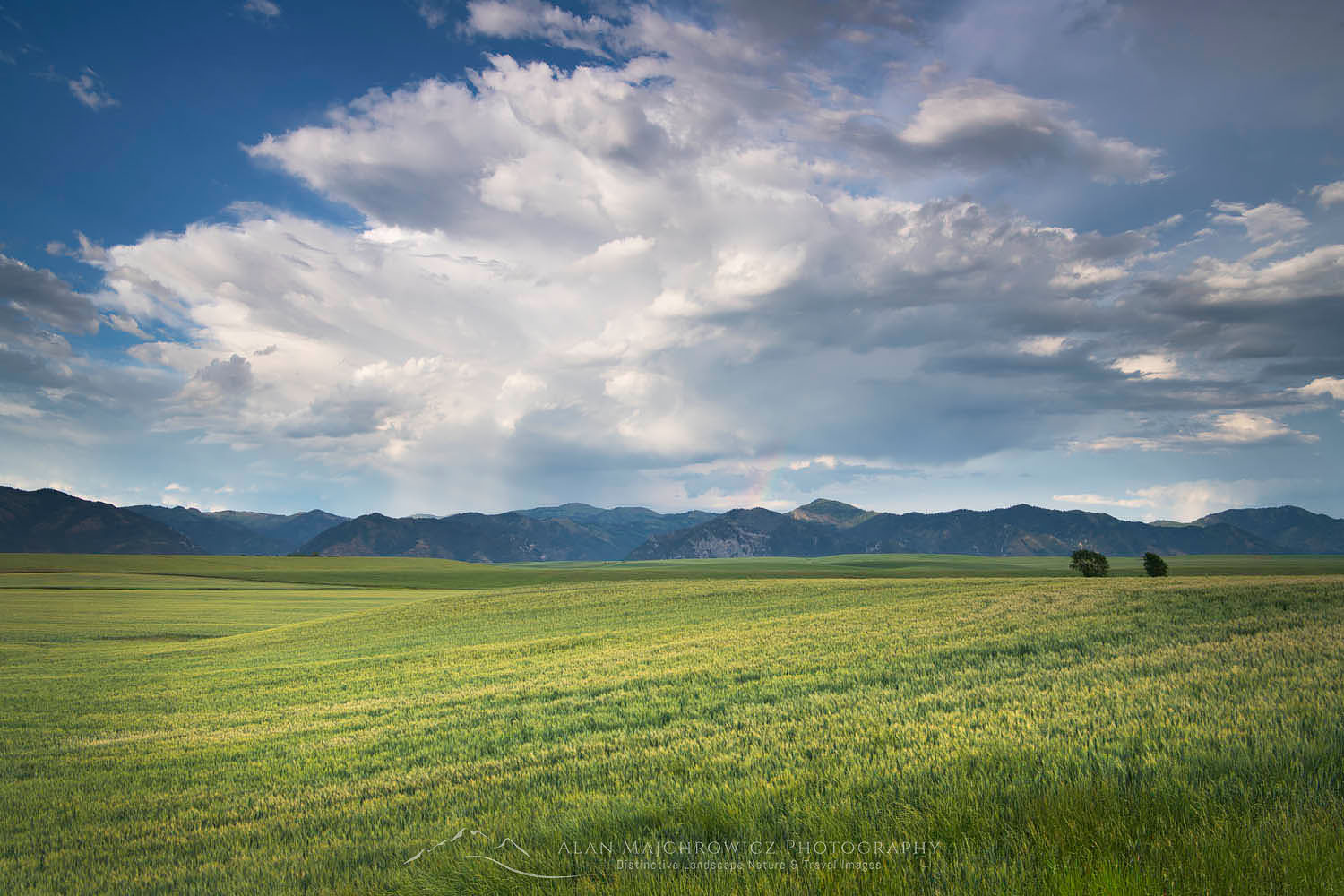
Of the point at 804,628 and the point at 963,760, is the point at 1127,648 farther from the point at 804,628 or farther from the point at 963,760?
the point at 804,628

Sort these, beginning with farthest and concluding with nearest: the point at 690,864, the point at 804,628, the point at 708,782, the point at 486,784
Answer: the point at 804,628, the point at 486,784, the point at 708,782, the point at 690,864

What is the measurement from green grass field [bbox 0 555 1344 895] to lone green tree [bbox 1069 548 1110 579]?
187 ft

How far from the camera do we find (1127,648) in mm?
13594

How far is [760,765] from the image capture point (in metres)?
8.44

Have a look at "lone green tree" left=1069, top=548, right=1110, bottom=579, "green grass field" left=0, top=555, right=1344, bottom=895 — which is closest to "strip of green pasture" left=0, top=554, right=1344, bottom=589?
"lone green tree" left=1069, top=548, right=1110, bottom=579

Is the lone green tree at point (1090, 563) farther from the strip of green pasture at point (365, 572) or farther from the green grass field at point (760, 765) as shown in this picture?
the green grass field at point (760, 765)

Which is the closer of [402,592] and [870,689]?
[870,689]

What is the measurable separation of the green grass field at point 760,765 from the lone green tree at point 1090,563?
187ft

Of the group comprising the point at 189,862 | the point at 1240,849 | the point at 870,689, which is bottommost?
the point at 189,862

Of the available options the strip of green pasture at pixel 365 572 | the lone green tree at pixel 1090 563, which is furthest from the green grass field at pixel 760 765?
the strip of green pasture at pixel 365 572

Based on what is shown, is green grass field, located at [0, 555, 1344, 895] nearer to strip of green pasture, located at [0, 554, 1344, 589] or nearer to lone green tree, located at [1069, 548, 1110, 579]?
lone green tree, located at [1069, 548, 1110, 579]

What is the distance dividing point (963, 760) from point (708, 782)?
115 inches

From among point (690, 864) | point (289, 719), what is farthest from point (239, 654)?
point (690, 864)

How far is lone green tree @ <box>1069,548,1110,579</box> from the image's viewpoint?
239 ft
